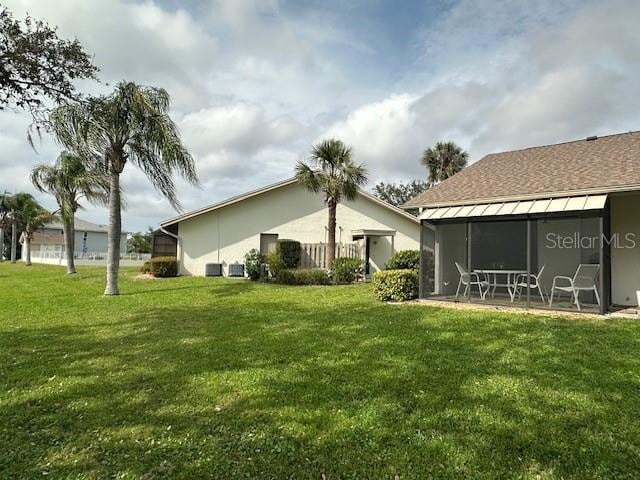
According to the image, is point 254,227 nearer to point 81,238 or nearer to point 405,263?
point 405,263

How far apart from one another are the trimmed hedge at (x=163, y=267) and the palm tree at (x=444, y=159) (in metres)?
18.5

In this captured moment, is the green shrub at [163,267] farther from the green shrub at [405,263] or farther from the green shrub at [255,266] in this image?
Answer: the green shrub at [405,263]

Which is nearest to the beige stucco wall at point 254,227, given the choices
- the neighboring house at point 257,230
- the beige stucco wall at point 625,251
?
the neighboring house at point 257,230

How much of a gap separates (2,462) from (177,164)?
12.4 metres

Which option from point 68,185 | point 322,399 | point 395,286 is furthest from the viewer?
point 68,185

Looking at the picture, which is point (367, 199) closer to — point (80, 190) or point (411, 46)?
point (411, 46)

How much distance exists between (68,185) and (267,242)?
1090 centimetres

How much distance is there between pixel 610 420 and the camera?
3.95 m

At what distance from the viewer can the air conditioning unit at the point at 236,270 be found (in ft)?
67.8

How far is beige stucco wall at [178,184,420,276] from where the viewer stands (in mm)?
21000

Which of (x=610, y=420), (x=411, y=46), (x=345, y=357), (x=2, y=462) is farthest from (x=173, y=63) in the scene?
(x=610, y=420)

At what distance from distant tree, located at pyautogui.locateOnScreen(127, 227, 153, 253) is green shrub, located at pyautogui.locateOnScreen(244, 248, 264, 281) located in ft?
134

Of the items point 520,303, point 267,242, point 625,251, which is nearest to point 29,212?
point 267,242

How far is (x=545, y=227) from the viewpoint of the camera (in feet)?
40.2
